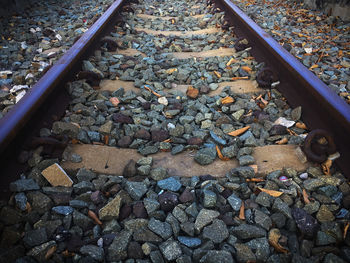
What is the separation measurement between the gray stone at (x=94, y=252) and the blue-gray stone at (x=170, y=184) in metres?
0.47

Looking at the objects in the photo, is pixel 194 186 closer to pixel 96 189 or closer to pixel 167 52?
pixel 96 189

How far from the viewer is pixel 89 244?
1207mm

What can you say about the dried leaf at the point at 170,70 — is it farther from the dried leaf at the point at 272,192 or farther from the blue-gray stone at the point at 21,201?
the blue-gray stone at the point at 21,201

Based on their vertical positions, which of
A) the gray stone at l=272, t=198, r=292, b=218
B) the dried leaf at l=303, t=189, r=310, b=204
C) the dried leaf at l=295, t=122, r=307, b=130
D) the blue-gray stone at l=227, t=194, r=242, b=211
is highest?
the dried leaf at l=295, t=122, r=307, b=130

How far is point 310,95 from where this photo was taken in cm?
191

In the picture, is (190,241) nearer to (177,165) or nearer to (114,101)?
(177,165)

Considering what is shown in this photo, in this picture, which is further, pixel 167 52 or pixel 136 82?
pixel 167 52

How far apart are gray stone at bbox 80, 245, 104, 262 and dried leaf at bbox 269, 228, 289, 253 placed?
2.55ft

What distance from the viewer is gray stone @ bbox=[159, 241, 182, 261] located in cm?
116

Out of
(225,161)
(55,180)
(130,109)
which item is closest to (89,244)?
(55,180)

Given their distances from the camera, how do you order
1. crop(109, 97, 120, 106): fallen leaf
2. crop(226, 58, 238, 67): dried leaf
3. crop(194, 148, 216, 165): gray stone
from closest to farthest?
crop(194, 148, 216, 165): gray stone
crop(109, 97, 120, 106): fallen leaf
crop(226, 58, 238, 67): dried leaf

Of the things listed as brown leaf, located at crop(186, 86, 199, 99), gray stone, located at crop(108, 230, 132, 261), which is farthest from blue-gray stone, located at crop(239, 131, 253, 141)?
gray stone, located at crop(108, 230, 132, 261)

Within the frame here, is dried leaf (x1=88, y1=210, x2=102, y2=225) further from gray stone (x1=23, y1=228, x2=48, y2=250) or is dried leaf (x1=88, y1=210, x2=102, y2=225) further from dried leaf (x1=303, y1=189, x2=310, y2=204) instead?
dried leaf (x1=303, y1=189, x2=310, y2=204)

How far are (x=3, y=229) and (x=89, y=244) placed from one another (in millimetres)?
400
